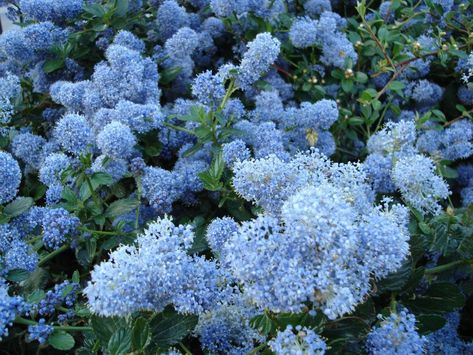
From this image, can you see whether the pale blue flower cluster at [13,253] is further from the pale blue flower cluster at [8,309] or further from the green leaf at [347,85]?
the green leaf at [347,85]

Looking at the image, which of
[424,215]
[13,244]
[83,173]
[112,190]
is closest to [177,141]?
[112,190]

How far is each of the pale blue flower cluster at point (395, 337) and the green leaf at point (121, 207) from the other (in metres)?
0.63

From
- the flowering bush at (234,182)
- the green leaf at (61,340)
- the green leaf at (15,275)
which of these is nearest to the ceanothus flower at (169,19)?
the flowering bush at (234,182)

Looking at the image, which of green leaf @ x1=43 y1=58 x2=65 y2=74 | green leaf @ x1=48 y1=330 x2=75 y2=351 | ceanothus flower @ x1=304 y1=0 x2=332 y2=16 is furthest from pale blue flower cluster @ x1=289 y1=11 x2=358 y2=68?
green leaf @ x1=48 y1=330 x2=75 y2=351

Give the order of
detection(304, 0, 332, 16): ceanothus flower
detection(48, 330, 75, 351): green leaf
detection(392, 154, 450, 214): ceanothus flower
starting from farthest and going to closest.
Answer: detection(304, 0, 332, 16): ceanothus flower, detection(392, 154, 450, 214): ceanothus flower, detection(48, 330, 75, 351): green leaf

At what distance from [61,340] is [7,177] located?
0.40 meters

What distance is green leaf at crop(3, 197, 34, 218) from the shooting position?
131 cm

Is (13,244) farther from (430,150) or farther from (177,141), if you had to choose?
(430,150)

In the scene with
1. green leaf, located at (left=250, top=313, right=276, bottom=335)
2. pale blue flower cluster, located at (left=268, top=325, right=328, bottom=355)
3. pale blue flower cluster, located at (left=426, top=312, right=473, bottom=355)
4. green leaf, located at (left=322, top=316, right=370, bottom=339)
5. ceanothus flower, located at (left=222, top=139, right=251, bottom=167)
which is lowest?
pale blue flower cluster, located at (left=426, top=312, right=473, bottom=355)

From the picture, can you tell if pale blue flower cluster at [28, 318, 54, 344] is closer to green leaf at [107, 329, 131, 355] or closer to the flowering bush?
the flowering bush

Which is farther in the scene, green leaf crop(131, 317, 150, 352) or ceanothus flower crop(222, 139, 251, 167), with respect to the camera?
ceanothus flower crop(222, 139, 251, 167)

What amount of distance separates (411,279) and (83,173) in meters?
0.77

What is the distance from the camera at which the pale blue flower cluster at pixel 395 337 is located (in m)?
0.96

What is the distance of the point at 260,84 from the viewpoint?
183cm
